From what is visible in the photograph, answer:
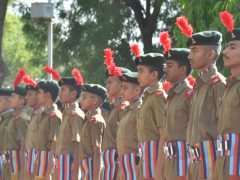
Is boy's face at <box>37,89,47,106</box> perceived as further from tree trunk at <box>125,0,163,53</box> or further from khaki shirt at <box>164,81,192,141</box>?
tree trunk at <box>125,0,163,53</box>

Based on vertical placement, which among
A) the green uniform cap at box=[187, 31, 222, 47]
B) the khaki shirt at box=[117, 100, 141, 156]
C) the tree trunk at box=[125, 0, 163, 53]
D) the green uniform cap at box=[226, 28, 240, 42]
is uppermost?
the tree trunk at box=[125, 0, 163, 53]

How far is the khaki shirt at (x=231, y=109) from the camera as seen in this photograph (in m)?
7.58

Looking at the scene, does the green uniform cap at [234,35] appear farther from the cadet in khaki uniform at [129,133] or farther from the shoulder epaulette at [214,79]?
the cadet in khaki uniform at [129,133]

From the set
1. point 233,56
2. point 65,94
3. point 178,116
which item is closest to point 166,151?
point 178,116

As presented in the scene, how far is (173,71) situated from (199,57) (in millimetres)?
741

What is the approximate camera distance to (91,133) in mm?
11383

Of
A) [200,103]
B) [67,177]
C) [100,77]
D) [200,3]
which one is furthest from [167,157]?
[100,77]

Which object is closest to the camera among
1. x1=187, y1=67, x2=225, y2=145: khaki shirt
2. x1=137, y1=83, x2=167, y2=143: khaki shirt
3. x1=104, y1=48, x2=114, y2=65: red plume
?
x1=187, y1=67, x2=225, y2=145: khaki shirt

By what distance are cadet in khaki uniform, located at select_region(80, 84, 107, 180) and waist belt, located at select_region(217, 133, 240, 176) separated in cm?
380

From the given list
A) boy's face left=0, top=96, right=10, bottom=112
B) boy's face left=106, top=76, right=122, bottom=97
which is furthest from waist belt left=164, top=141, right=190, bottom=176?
boy's face left=0, top=96, right=10, bottom=112

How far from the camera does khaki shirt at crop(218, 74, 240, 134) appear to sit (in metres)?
7.58

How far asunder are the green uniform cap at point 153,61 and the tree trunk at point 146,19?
11108 mm

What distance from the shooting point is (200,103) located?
816cm

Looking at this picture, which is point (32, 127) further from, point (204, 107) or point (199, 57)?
point (204, 107)
